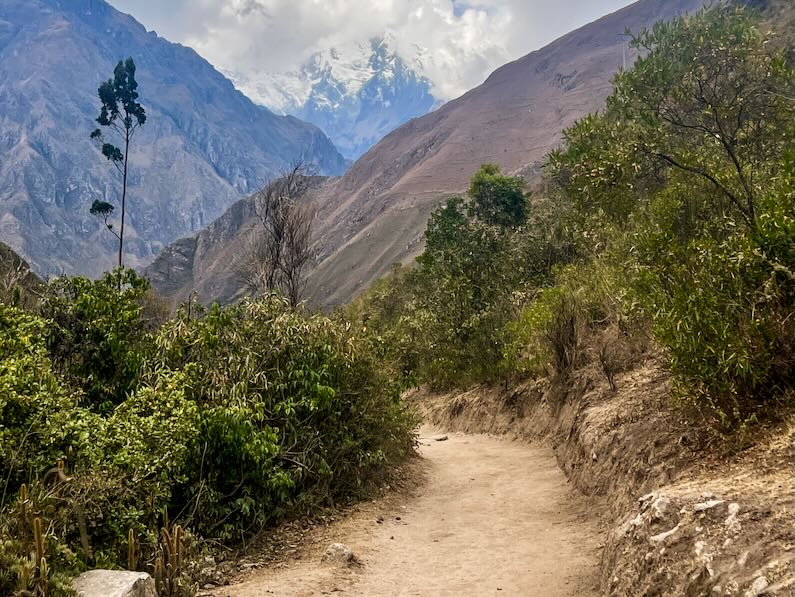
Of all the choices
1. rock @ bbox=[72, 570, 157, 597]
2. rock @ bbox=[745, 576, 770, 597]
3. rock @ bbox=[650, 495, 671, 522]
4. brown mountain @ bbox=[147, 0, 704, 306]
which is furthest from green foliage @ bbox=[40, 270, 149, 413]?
brown mountain @ bbox=[147, 0, 704, 306]

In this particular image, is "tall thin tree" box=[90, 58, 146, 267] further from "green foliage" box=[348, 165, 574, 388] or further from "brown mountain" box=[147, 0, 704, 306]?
"brown mountain" box=[147, 0, 704, 306]

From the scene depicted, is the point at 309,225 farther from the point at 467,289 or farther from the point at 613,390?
the point at 613,390

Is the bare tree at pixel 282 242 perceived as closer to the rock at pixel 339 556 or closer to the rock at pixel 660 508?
the rock at pixel 339 556

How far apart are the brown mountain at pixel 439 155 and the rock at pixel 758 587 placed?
343ft

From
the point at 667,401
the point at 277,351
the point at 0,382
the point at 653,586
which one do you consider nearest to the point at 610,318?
the point at 667,401

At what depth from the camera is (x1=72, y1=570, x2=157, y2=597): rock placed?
13.8ft

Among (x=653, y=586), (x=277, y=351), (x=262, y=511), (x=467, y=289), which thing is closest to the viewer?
(x=653, y=586)

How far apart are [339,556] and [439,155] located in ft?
495

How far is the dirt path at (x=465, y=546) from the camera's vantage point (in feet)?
20.1

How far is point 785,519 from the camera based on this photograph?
3.58m

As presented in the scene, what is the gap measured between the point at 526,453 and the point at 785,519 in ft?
33.0

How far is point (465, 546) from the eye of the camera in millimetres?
7539

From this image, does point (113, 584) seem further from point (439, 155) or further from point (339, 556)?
point (439, 155)

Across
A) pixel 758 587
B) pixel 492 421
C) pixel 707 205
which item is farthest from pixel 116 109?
pixel 758 587
